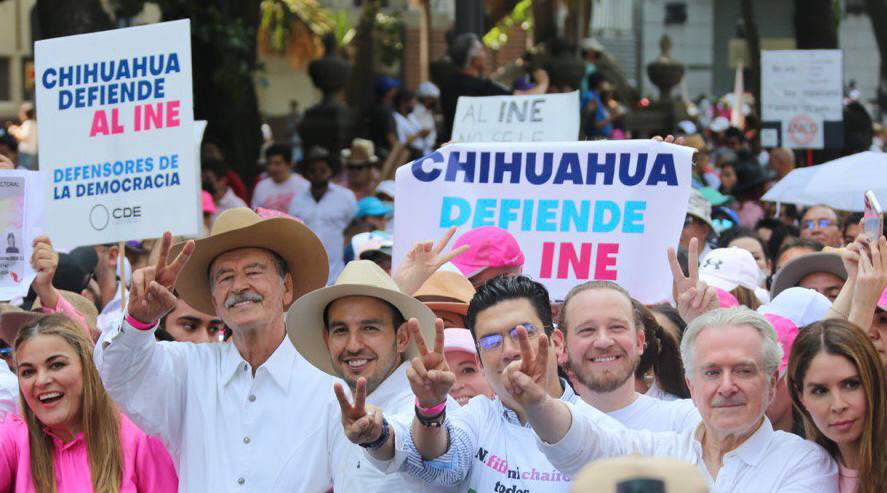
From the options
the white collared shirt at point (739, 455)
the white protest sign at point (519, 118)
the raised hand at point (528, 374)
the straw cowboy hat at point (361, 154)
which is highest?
the straw cowboy hat at point (361, 154)

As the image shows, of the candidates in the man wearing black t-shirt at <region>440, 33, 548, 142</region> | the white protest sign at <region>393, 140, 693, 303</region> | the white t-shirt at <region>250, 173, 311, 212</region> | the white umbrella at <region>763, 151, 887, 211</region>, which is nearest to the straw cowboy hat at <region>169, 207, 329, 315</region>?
the white protest sign at <region>393, 140, 693, 303</region>

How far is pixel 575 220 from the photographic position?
758 centimetres

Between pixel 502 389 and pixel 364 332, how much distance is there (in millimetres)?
630

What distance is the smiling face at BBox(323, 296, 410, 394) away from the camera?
5109mm

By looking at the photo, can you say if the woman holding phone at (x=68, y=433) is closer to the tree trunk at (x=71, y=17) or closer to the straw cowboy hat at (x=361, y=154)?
the tree trunk at (x=71, y=17)

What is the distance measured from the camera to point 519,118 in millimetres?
10188

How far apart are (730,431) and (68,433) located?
244 cm

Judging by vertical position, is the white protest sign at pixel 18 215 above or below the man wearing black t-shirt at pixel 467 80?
below

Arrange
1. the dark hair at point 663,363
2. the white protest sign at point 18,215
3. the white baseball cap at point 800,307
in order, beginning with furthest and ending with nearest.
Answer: the white protest sign at point 18,215 < the white baseball cap at point 800,307 < the dark hair at point 663,363

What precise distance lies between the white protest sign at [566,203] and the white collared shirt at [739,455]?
249 cm

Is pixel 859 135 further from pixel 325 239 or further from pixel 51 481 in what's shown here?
pixel 51 481

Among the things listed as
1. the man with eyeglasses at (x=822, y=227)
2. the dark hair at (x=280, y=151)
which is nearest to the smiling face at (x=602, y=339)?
the man with eyeglasses at (x=822, y=227)

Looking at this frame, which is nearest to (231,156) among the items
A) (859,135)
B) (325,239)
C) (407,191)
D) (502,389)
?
(325,239)

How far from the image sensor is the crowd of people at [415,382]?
4.64 metres
